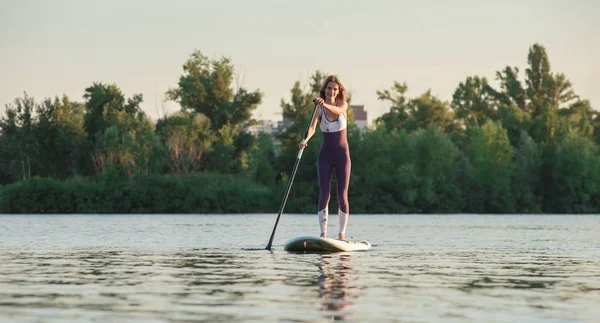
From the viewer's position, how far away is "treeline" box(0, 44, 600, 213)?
76.3m

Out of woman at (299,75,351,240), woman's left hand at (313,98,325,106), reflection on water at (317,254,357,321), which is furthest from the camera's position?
woman at (299,75,351,240)

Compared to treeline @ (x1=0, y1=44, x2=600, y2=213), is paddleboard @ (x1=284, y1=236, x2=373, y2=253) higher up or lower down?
lower down

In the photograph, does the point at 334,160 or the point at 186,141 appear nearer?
the point at 334,160

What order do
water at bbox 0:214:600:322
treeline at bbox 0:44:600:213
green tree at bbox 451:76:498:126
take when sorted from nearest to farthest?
water at bbox 0:214:600:322 < treeline at bbox 0:44:600:213 < green tree at bbox 451:76:498:126

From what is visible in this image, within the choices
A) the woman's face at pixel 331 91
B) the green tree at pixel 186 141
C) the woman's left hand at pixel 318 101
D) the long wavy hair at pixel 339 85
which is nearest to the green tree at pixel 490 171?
the green tree at pixel 186 141

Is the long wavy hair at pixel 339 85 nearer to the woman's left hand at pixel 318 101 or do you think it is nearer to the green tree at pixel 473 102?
the woman's left hand at pixel 318 101

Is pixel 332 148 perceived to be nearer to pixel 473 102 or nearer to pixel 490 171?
pixel 490 171

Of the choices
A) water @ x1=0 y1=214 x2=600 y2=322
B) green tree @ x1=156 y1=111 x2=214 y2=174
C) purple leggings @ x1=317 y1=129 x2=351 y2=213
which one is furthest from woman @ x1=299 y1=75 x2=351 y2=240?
green tree @ x1=156 y1=111 x2=214 y2=174

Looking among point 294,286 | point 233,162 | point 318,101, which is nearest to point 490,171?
point 233,162

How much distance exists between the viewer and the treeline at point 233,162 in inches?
3004

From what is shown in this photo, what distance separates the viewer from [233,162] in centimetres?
8738

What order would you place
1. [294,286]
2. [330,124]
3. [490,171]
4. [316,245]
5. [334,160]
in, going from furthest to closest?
[490,171], [334,160], [330,124], [316,245], [294,286]

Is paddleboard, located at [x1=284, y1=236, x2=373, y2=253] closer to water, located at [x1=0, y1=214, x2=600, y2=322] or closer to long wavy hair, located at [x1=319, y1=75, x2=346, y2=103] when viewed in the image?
water, located at [x1=0, y1=214, x2=600, y2=322]

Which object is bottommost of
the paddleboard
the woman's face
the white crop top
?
the paddleboard
